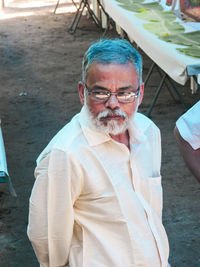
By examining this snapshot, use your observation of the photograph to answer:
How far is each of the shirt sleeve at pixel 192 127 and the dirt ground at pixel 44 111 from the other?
62.9 inches

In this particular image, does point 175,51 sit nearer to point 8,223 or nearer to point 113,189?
point 8,223

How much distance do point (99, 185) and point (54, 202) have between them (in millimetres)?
182

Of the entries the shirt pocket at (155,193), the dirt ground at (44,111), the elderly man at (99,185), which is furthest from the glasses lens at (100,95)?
the dirt ground at (44,111)

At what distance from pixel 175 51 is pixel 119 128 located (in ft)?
12.1

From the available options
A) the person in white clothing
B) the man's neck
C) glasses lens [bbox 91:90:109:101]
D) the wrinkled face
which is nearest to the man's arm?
the person in white clothing

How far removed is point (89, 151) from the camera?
2080 millimetres

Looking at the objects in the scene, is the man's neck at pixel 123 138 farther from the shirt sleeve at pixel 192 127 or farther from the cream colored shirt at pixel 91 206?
the shirt sleeve at pixel 192 127

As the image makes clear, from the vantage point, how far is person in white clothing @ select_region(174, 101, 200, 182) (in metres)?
2.65

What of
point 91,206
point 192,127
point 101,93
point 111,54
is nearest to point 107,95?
point 101,93

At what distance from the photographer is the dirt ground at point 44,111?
4.36 m

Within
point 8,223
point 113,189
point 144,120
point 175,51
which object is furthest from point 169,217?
point 113,189

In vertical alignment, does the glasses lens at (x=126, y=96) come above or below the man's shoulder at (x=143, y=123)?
above

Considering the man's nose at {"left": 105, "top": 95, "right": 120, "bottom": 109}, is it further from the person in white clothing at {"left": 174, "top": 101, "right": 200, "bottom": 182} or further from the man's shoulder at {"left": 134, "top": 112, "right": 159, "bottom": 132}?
the person in white clothing at {"left": 174, "top": 101, "right": 200, "bottom": 182}

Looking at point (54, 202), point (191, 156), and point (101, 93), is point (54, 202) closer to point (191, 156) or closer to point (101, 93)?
point (101, 93)
